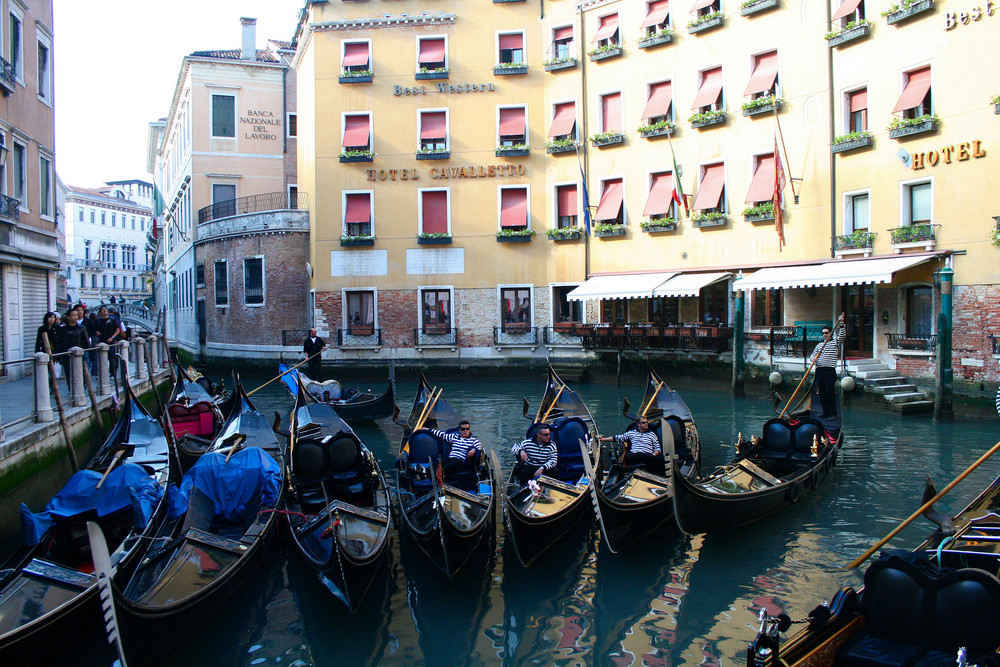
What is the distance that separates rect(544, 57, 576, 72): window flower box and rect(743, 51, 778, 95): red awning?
4.01m

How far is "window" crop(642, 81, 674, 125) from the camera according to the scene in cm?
1466

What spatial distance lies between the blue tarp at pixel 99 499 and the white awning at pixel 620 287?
10360mm

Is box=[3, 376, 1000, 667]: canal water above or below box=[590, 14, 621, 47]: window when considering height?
below

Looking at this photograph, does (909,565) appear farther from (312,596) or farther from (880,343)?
(880,343)

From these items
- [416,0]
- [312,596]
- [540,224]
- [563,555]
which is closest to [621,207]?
[540,224]

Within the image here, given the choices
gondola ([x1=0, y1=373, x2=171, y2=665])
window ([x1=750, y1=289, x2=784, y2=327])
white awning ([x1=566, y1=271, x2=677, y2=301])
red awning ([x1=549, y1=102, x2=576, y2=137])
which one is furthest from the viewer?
red awning ([x1=549, y1=102, x2=576, y2=137])

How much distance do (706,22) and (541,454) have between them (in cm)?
1089

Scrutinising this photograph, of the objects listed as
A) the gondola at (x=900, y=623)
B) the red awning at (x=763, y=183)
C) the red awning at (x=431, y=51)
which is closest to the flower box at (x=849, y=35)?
the red awning at (x=763, y=183)

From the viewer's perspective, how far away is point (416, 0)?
16.5 meters

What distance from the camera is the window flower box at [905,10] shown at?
10688mm

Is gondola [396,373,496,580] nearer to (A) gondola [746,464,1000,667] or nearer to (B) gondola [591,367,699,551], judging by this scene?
(B) gondola [591,367,699,551]

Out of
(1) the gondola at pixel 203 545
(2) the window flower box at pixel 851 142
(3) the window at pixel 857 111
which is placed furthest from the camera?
(3) the window at pixel 857 111

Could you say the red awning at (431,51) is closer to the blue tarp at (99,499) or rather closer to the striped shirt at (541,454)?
the striped shirt at (541,454)

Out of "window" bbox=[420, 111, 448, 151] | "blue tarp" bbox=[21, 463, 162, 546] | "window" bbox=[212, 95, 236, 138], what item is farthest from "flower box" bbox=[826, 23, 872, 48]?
"window" bbox=[212, 95, 236, 138]
